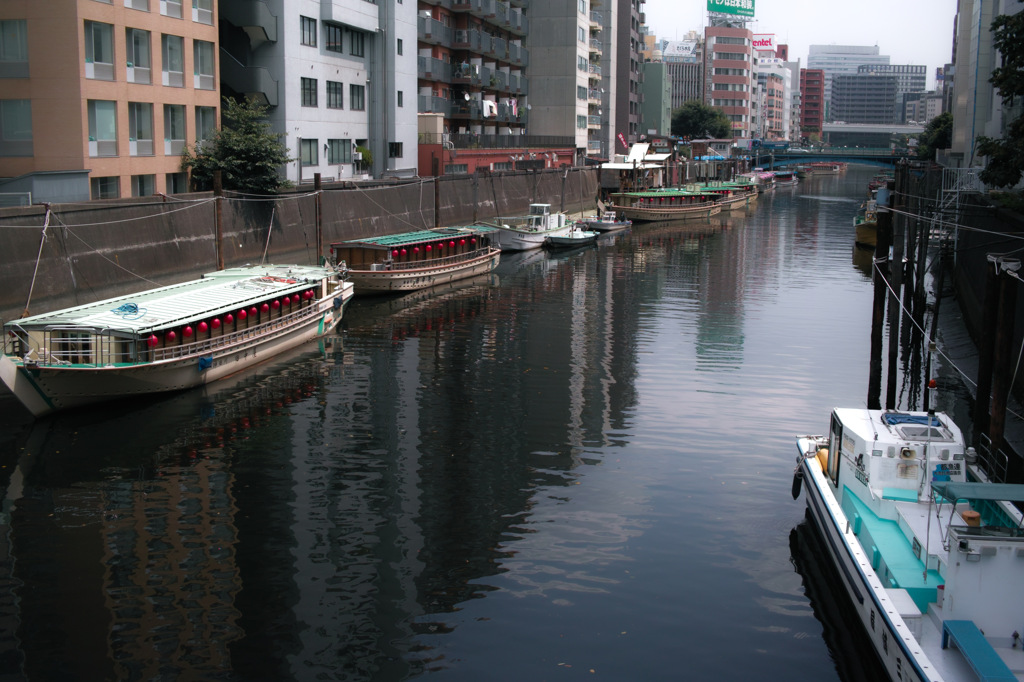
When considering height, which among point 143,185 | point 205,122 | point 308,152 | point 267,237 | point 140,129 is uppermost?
point 205,122

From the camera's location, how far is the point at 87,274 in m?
37.3

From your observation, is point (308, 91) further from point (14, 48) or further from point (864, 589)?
point (864, 589)

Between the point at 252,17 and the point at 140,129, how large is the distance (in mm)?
12477

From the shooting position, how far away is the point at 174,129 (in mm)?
49438

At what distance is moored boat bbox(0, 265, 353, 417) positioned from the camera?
27.9 metres

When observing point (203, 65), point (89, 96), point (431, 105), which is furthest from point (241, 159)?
point (431, 105)

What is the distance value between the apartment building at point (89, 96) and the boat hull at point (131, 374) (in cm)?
1175

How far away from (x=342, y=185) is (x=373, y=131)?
14.1 metres

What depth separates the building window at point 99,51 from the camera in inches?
1689

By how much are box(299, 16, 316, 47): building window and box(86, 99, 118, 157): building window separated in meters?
→ 18.1

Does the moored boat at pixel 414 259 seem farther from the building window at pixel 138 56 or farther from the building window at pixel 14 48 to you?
the building window at pixel 14 48

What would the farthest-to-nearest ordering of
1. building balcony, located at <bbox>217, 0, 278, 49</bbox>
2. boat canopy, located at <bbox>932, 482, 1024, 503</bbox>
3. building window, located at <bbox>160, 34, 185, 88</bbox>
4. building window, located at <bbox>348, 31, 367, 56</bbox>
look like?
building window, located at <bbox>348, 31, 367, 56</bbox>
building balcony, located at <bbox>217, 0, 278, 49</bbox>
building window, located at <bbox>160, 34, 185, 88</bbox>
boat canopy, located at <bbox>932, 482, 1024, 503</bbox>

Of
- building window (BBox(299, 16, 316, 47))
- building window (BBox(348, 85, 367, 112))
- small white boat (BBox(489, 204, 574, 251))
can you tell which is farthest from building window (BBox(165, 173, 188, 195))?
small white boat (BBox(489, 204, 574, 251))

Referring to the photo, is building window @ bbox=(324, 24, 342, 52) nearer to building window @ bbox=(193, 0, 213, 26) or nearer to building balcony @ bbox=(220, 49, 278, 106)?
building balcony @ bbox=(220, 49, 278, 106)
